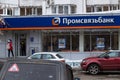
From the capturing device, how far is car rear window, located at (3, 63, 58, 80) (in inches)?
225

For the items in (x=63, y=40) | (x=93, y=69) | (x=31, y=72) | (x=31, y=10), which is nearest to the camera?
(x=31, y=72)

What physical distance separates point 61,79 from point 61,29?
26240 millimetres

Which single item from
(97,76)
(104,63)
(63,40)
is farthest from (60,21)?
(97,76)

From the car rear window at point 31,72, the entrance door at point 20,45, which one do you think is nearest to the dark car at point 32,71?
the car rear window at point 31,72

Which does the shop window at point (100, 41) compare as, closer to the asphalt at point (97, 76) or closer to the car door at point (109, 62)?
the asphalt at point (97, 76)

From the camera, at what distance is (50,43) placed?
106ft

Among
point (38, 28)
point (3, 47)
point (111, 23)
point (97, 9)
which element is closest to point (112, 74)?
point (111, 23)

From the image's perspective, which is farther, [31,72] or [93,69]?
[93,69]

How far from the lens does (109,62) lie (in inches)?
987

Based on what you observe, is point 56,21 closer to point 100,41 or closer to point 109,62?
point 100,41

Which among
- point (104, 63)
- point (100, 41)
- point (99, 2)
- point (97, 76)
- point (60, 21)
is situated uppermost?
point (99, 2)

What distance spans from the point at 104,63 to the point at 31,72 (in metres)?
19.7

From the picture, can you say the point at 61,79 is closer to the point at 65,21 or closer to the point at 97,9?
the point at 65,21

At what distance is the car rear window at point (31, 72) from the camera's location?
571 centimetres
